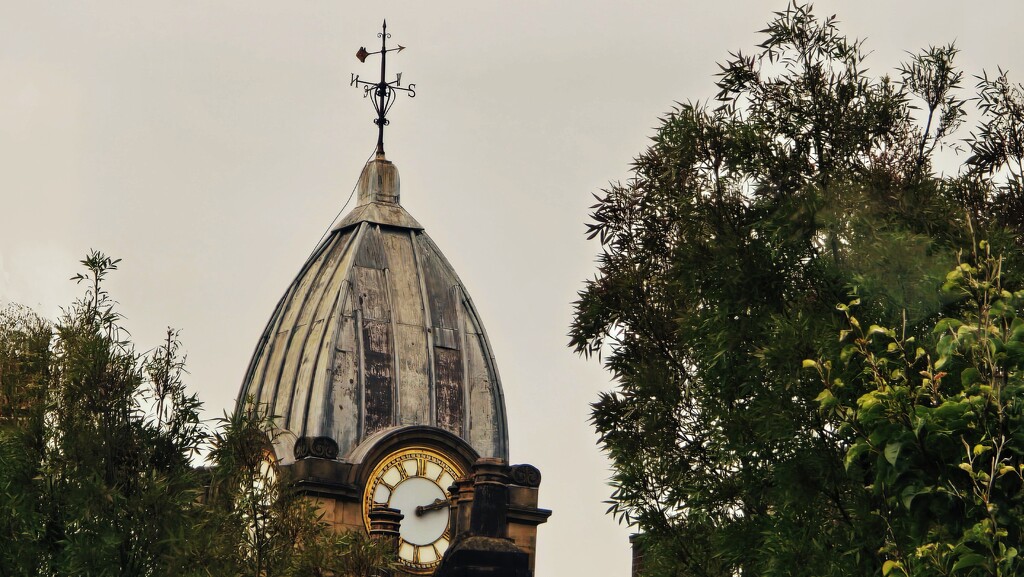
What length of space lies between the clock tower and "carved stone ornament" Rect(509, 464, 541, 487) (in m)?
0.03

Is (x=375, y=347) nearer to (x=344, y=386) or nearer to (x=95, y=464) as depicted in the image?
(x=344, y=386)

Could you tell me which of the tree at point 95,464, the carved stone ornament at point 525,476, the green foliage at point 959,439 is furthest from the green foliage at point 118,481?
the carved stone ornament at point 525,476

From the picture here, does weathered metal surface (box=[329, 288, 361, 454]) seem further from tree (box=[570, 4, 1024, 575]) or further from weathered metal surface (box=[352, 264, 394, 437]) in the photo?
tree (box=[570, 4, 1024, 575])

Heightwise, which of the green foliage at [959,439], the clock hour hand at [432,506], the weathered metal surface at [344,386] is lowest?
the green foliage at [959,439]

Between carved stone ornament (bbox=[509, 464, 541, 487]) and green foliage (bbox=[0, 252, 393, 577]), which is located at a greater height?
carved stone ornament (bbox=[509, 464, 541, 487])

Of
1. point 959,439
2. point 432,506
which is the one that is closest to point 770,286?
point 959,439

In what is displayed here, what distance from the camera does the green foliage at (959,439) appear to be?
1605 centimetres

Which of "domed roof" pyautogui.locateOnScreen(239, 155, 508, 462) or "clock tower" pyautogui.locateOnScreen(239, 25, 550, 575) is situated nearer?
"clock tower" pyautogui.locateOnScreen(239, 25, 550, 575)

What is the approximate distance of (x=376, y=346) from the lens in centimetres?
4488

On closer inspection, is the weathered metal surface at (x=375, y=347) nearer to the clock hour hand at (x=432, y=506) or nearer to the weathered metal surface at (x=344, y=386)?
the weathered metal surface at (x=344, y=386)

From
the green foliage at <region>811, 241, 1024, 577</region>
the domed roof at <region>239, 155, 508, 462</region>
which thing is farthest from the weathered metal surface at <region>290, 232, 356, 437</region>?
the green foliage at <region>811, 241, 1024, 577</region>

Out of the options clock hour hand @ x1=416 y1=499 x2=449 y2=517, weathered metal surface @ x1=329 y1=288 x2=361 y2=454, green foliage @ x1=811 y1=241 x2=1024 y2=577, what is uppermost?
weathered metal surface @ x1=329 y1=288 x2=361 y2=454

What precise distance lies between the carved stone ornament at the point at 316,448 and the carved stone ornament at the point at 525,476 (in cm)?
446

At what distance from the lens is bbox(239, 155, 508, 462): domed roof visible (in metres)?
44.1
